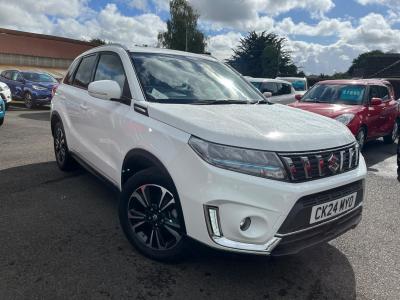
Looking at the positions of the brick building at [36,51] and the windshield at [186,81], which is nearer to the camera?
the windshield at [186,81]

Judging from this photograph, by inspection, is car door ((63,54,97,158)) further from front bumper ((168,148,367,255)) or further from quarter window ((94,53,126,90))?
front bumper ((168,148,367,255))

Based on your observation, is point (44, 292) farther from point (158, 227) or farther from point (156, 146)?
point (156, 146)

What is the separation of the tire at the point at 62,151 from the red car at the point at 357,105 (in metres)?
4.49

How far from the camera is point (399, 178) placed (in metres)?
5.98

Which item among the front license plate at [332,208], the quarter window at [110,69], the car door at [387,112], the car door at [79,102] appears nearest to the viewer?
the front license plate at [332,208]

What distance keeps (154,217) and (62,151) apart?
288 centimetres

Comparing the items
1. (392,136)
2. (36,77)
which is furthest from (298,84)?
(36,77)

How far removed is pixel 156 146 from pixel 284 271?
4.77 ft

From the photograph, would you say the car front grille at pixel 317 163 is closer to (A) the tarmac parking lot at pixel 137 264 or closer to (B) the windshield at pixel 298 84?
(A) the tarmac parking lot at pixel 137 264

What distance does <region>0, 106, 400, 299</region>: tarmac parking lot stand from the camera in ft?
8.38

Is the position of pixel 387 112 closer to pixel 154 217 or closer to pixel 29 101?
pixel 154 217

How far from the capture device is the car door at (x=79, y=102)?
413cm

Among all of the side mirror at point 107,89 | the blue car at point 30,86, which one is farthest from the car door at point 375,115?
the blue car at point 30,86

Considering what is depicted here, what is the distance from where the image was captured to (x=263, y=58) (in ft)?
154
